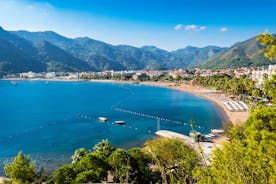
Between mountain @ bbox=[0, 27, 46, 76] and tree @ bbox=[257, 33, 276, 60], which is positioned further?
mountain @ bbox=[0, 27, 46, 76]

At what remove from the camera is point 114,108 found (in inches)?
2203

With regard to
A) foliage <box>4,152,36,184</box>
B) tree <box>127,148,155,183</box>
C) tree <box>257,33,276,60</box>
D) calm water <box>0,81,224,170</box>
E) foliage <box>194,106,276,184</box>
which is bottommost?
calm water <box>0,81,224,170</box>

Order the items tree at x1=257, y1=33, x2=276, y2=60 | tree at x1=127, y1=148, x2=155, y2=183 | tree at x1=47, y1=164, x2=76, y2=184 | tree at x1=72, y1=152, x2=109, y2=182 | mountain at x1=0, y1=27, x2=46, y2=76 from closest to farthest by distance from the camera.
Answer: tree at x1=257, y1=33, x2=276, y2=60
tree at x1=47, y1=164, x2=76, y2=184
tree at x1=72, y1=152, x2=109, y2=182
tree at x1=127, y1=148, x2=155, y2=183
mountain at x1=0, y1=27, x2=46, y2=76

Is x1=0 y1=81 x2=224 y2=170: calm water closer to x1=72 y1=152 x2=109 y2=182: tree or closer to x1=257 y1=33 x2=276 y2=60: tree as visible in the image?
x1=72 y1=152 x2=109 y2=182: tree

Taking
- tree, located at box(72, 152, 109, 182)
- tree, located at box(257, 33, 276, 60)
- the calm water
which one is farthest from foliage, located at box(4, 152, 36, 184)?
tree, located at box(257, 33, 276, 60)

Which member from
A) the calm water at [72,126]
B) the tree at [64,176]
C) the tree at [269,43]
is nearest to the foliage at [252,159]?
the tree at [269,43]

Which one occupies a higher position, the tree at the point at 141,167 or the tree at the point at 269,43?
the tree at the point at 269,43

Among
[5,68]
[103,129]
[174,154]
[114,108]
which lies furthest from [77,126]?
[5,68]

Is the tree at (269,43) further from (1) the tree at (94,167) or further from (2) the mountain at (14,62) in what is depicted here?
(2) the mountain at (14,62)

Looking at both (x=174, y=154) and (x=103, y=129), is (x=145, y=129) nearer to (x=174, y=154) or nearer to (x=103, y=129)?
(x=103, y=129)

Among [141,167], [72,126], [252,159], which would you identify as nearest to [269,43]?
[252,159]

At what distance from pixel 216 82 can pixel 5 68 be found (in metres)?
126

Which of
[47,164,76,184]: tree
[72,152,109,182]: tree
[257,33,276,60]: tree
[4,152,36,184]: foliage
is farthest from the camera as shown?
[72,152,109,182]: tree

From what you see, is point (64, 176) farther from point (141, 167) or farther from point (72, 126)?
point (72, 126)
